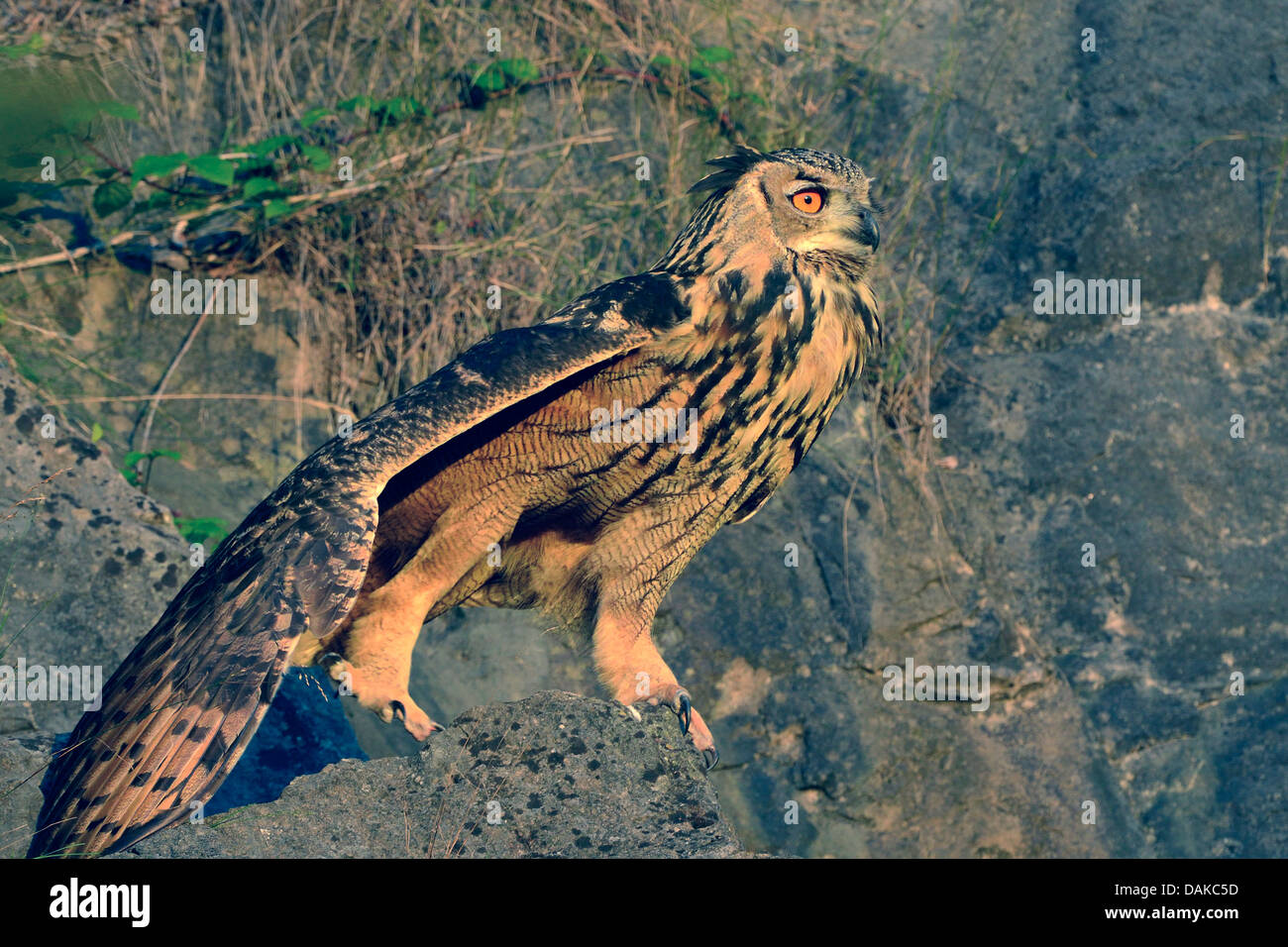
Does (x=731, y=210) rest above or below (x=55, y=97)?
below

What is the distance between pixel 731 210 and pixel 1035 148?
13.4 ft

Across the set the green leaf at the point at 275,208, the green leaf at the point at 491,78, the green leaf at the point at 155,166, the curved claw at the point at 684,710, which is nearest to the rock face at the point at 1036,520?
the green leaf at the point at 275,208

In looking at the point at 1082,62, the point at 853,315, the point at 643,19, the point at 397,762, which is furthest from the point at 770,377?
the point at 1082,62

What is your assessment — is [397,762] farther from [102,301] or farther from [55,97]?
[102,301]

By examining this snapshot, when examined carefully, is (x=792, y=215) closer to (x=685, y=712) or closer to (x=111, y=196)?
(x=685, y=712)

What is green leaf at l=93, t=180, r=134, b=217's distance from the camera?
5426mm

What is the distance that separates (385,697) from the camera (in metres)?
3.72

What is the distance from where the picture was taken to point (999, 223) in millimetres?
6926

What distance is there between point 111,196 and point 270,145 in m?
0.78

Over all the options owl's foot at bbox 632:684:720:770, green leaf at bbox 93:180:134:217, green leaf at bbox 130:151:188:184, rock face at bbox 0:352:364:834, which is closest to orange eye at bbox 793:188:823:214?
owl's foot at bbox 632:684:720:770

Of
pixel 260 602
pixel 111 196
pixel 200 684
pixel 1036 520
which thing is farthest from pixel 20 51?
pixel 1036 520

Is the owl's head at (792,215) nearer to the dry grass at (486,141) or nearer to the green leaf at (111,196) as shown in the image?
the dry grass at (486,141)

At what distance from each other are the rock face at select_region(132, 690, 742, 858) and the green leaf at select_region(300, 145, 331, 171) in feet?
11.7

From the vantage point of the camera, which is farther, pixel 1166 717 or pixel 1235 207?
pixel 1235 207
